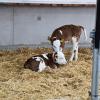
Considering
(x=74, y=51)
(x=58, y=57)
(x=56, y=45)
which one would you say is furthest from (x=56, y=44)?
(x=74, y=51)

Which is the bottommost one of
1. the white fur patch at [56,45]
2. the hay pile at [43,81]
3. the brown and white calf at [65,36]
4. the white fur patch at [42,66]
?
the hay pile at [43,81]

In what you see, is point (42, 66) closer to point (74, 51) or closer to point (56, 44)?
point (56, 44)

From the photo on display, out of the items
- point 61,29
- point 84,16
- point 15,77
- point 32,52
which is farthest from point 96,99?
point 84,16

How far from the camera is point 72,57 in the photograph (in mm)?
7945

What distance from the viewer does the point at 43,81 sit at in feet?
21.0

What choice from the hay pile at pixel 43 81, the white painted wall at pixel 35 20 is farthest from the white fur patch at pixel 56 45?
the white painted wall at pixel 35 20

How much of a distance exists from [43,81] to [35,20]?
9.38 feet

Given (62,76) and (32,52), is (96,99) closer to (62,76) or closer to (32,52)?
(62,76)

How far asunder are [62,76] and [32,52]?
1.99 meters

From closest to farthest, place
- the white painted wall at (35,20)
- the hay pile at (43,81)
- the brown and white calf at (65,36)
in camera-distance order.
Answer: the hay pile at (43,81)
the brown and white calf at (65,36)
the white painted wall at (35,20)

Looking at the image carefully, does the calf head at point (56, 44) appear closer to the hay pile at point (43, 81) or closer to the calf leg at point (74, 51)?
the hay pile at point (43, 81)

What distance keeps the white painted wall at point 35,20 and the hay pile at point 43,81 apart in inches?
32.4

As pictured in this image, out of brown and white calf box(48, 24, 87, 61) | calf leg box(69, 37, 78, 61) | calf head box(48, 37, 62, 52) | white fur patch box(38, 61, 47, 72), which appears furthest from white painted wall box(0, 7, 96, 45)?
white fur patch box(38, 61, 47, 72)

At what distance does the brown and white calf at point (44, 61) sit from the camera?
7090 mm
